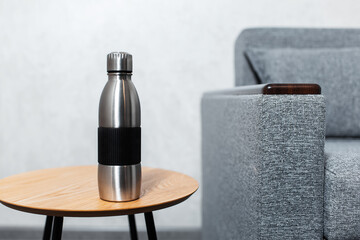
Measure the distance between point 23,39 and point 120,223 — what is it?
913 mm

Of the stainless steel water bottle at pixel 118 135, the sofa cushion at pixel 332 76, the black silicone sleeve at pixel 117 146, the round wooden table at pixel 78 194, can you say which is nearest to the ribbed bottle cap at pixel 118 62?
the stainless steel water bottle at pixel 118 135

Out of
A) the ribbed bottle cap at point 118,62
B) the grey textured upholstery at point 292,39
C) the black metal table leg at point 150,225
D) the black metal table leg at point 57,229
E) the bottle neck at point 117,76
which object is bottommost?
the black metal table leg at point 150,225

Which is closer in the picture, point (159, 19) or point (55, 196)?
point (55, 196)

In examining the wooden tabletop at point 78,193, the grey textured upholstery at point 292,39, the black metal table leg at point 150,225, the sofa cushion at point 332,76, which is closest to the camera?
the wooden tabletop at point 78,193

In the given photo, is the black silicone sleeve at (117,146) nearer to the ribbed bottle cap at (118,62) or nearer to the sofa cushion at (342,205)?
the ribbed bottle cap at (118,62)

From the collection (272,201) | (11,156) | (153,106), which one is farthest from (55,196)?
(11,156)

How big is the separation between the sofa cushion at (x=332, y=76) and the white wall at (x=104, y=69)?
270mm

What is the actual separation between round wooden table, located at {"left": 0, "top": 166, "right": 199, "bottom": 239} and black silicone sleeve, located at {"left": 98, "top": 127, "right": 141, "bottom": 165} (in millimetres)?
84

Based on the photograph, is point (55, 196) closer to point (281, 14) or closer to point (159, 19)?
point (159, 19)

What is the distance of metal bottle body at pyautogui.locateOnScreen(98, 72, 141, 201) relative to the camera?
63cm

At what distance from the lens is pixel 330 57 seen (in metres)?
1.19

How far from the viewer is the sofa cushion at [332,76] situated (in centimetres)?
115

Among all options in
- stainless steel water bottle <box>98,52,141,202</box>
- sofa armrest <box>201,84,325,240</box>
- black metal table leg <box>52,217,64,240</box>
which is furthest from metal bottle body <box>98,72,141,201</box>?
sofa armrest <box>201,84,325,240</box>

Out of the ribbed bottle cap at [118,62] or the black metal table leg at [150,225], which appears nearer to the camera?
the ribbed bottle cap at [118,62]
